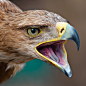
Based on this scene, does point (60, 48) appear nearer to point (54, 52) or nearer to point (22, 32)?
point (54, 52)

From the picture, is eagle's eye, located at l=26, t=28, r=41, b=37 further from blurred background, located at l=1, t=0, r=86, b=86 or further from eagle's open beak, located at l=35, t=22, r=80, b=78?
blurred background, located at l=1, t=0, r=86, b=86

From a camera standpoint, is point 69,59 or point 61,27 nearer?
point 61,27

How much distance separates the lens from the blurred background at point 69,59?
295cm

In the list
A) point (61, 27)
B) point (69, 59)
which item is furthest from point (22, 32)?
point (69, 59)

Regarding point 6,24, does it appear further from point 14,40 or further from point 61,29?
point 61,29

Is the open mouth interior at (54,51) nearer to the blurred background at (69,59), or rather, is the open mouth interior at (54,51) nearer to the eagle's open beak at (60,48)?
the eagle's open beak at (60,48)

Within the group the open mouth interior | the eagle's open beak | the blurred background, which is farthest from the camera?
the blurred background

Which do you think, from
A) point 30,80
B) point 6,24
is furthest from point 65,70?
point 30,80

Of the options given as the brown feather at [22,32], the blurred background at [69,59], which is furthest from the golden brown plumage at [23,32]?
the blurred background at [69,59]

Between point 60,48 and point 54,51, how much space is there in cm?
6

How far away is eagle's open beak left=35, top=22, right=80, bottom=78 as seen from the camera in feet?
3.13

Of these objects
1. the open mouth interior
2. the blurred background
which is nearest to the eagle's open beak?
the open mouth interior

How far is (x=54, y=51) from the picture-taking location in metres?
1.15

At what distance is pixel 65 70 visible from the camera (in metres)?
0.97
